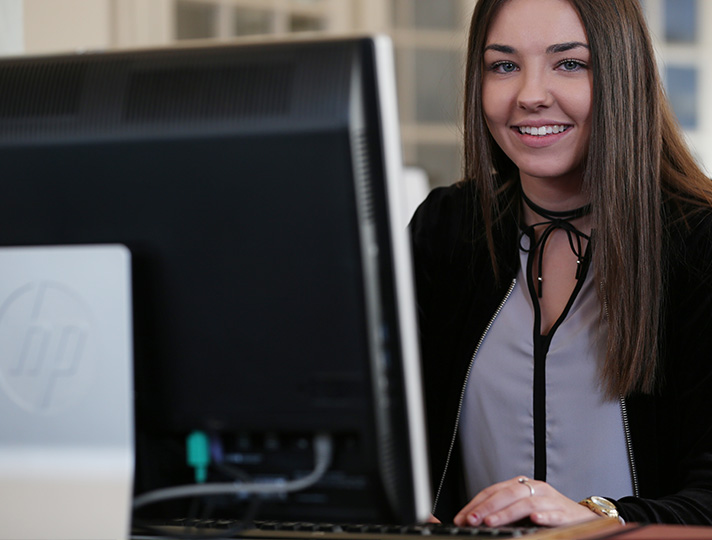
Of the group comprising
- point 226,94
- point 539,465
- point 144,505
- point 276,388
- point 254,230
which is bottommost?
point 539,465

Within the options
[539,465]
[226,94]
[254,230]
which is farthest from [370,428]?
[539,465]

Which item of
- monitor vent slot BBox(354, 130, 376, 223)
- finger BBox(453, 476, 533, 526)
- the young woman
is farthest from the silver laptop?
the young woman

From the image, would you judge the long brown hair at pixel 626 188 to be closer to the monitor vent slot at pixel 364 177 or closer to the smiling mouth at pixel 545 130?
the smiling mouth at pixel 545 130

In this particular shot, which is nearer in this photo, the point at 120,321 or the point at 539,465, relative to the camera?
the point at 120,321

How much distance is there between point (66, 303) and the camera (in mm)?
720

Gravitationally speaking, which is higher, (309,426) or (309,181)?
(309,181)

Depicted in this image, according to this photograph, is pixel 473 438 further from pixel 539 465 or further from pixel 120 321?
pixel 120 321

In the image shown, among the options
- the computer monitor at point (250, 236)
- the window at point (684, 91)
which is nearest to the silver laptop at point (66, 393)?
the computer monitor at point (250, 236)

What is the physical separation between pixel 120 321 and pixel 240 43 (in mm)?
251

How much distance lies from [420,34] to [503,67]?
266cm

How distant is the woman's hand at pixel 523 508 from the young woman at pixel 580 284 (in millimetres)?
270

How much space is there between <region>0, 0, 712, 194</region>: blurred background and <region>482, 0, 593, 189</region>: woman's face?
1796 mm

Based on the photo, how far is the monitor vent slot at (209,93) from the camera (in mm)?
695

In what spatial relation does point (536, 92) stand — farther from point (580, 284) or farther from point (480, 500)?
point (480, 500)
